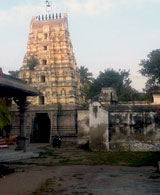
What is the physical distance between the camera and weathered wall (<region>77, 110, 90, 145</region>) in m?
22.1

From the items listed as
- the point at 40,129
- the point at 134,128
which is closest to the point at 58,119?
the point at 40,129

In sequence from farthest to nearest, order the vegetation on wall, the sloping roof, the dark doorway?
the vegetation on wall < the dark doorway < the sloping roof

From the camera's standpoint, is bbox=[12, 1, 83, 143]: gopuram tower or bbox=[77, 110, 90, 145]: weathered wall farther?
bbox=[12, 1, 83, 143]: gopuram tower

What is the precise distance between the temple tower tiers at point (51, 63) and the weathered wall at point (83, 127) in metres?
11.3

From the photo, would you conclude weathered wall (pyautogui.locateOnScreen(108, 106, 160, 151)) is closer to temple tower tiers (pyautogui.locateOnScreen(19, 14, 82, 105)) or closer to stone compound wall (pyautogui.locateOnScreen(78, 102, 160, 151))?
stone compound wall (pyautogui.locateOnScreen(78, 102, 160, 151))

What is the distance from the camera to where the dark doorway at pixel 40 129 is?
3424cm

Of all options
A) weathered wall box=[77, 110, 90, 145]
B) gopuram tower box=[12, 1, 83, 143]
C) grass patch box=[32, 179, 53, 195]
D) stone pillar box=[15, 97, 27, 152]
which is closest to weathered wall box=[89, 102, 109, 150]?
weathered wall box=[77, 110, 90, 145]

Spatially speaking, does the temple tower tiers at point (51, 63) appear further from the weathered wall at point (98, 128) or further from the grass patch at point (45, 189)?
the grass patch at point (45, 189)

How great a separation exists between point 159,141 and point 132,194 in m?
11.6

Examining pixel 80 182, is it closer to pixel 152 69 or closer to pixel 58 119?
pixel 58 119

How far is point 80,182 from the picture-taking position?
8781 millimetres

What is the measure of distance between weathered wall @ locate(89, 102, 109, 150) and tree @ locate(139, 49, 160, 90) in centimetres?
1796

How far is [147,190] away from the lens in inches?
291

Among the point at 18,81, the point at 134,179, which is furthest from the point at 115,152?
the point at 134,179
